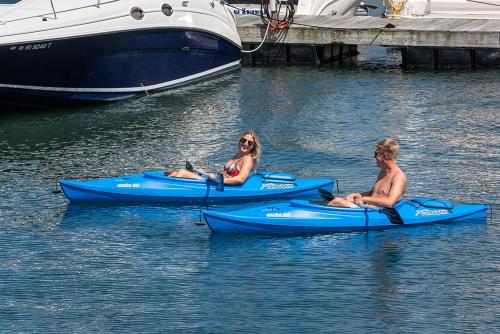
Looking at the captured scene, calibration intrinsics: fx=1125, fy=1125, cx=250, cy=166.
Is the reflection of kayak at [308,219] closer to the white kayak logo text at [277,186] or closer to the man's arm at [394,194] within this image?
the man's arm at [394,194]

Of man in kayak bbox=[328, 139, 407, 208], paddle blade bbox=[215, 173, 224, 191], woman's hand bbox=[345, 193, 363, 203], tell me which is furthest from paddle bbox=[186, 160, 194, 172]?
woman's hand bbox=[345, 193, 363, 203]

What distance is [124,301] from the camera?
14.5 metres

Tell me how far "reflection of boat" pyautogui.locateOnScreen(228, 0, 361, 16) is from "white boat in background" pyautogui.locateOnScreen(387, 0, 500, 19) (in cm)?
144

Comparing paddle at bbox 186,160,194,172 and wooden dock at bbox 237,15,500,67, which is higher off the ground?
wooden dock at bbox 237,15,500,67

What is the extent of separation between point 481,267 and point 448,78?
1571 cm

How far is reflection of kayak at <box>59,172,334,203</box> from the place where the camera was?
1894cm

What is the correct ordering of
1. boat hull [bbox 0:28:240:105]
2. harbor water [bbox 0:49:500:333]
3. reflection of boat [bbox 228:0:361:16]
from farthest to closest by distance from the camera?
reflection of boat [bbox 228:0:361:16]
boat hull [bbox 0:28:240:105]
harbor water [bbox 0:49:500:333]

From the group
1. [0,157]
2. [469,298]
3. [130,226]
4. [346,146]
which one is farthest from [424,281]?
[0,157]

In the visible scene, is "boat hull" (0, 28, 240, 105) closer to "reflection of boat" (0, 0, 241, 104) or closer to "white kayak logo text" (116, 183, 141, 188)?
"reflection of boat" (0, 0, 241, 104)

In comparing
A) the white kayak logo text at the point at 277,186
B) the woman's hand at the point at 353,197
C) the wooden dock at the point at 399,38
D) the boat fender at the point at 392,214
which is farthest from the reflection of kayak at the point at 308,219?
the wooden dock at the point at 399,38

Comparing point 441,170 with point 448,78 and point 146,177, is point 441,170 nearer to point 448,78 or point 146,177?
point 146,177

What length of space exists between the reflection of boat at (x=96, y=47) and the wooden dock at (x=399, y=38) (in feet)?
13.2

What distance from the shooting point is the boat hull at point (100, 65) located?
26.2m

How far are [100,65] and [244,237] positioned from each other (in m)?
11.3
